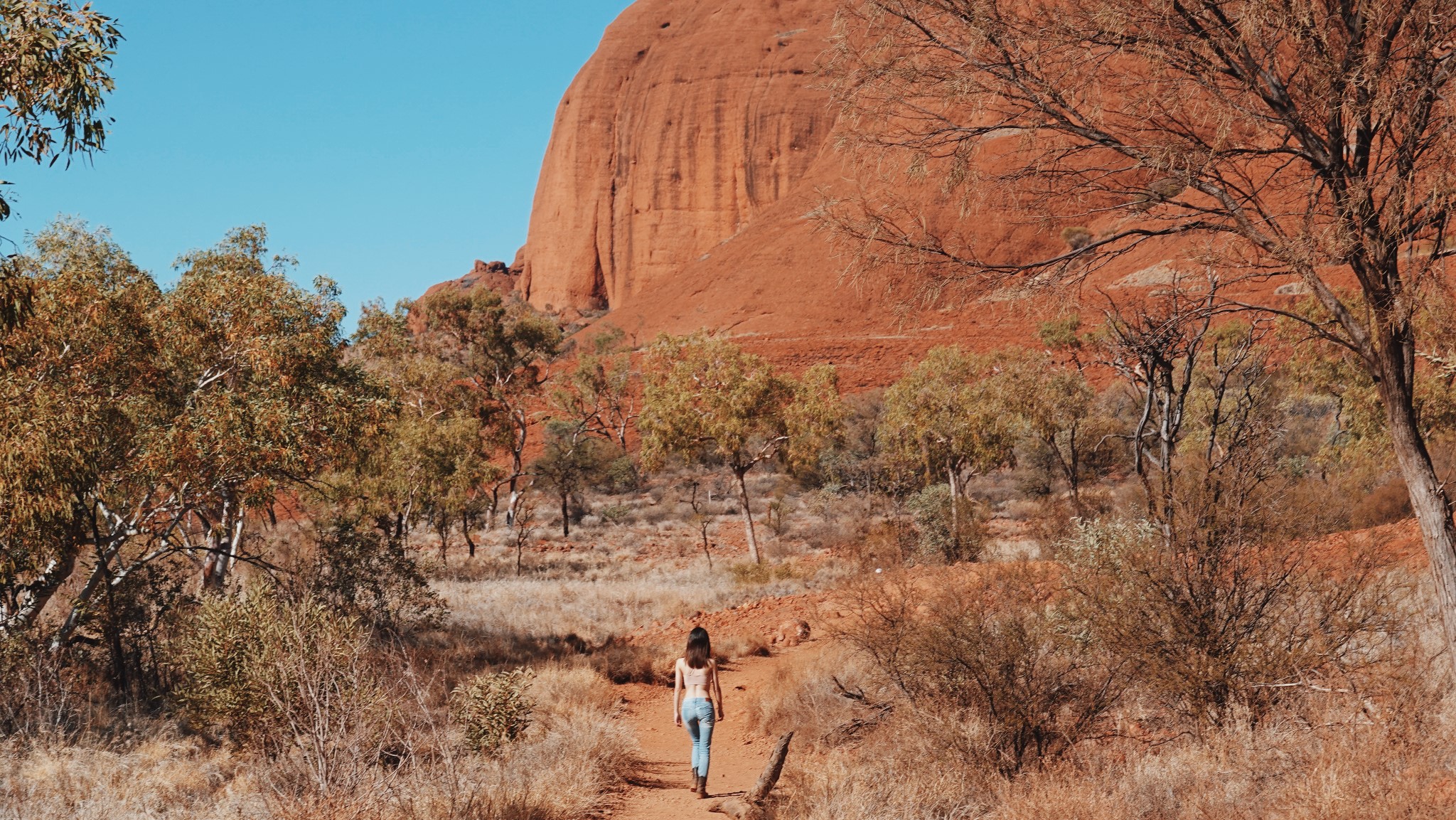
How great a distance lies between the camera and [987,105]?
625 cm

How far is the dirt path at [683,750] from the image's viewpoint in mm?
6988

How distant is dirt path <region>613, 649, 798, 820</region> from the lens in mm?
6988

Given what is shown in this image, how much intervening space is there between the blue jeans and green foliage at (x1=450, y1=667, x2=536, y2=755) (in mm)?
1788

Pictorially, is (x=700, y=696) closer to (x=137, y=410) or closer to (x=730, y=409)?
(x=137, y=410)

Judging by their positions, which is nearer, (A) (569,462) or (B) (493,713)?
(B) (493,713)

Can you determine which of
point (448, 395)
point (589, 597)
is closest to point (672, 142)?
point (448, 395)

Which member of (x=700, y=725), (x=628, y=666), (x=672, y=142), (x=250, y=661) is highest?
(x=672, y=142)

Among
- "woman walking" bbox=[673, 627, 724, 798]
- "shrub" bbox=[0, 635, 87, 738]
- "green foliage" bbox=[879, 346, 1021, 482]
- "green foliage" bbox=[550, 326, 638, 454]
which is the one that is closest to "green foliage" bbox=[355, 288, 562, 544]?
"green foliage" bbox=[550, 326, 638, 454]

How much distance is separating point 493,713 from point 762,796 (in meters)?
2.79

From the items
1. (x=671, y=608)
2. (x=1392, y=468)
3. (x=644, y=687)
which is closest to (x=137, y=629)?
(x=644, y=687)

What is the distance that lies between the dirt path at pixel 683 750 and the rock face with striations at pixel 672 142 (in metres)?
64.8

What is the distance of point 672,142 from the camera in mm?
84312

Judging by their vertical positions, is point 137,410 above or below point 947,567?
above

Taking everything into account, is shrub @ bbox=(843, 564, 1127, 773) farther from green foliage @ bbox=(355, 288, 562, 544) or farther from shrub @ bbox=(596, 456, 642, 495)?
shrub @ bbox=(596, 456, 642, 495)
